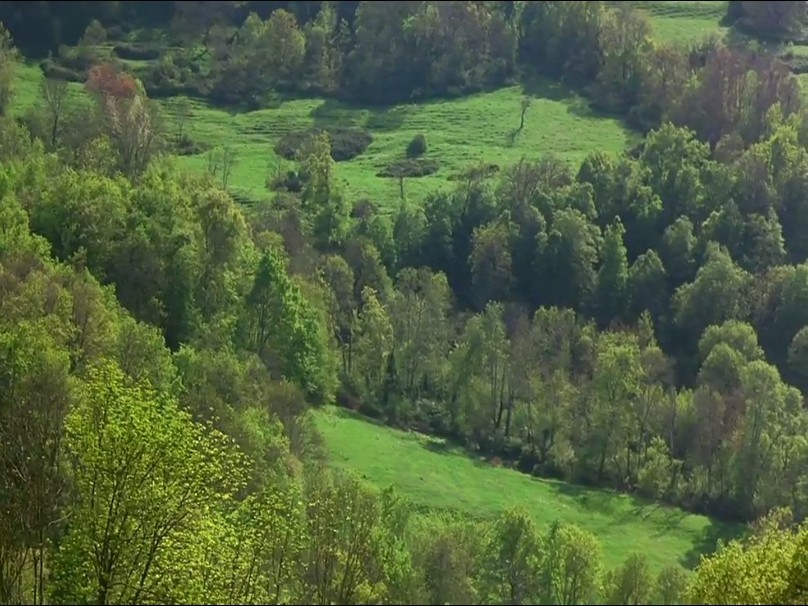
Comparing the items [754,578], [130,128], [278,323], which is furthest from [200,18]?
[754,578]

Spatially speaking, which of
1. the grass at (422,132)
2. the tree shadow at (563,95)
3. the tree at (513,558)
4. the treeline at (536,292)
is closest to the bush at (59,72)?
the treeline at (536,292)

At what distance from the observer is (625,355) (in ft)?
293

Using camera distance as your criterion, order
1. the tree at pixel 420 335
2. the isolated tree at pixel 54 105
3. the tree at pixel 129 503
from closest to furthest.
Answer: the tree at pixel 129 503
the tree at pixel 420 335
the isolated tree at pixel 54 105

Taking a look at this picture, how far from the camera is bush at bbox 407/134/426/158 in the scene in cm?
13738

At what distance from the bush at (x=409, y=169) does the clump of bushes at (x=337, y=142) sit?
23.6 ft

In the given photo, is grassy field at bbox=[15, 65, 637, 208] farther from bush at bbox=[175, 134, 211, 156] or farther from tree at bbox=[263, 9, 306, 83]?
tree at bbox=[263, 9, 306, 83]

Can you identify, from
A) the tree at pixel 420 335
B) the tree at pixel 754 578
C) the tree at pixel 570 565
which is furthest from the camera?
the tree at pixel 420 335

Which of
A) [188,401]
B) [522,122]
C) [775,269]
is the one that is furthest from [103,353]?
[522,122]

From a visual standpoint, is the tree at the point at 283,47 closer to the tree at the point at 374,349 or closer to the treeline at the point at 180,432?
the treeline at the point at 180,432

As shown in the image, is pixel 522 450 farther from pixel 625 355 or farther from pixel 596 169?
pixel 596 169

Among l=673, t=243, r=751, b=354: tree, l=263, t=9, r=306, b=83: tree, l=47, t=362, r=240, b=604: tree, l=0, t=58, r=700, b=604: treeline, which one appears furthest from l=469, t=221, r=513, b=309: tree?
l=47, t=362, r=240, b=604: tree

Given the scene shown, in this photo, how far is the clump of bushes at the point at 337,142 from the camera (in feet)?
444

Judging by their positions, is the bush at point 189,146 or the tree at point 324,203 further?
the bush at point 189,146

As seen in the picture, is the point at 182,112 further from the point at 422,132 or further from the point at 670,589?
the point at 670,589
